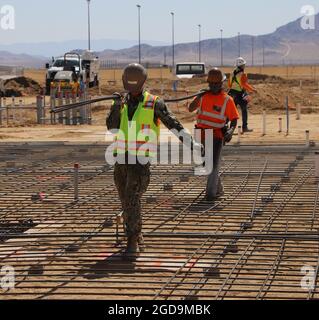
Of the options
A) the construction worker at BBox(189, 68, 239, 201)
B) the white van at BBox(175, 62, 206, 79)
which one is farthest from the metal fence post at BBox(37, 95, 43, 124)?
the white van at BBox(175, 62, 206, 79)

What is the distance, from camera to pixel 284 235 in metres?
7.48

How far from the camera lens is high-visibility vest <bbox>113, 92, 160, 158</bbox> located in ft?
23.6

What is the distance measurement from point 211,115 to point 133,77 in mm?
2672

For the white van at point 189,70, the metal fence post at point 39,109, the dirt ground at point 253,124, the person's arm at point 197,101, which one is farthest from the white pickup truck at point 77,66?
the person's arm at point 197,101

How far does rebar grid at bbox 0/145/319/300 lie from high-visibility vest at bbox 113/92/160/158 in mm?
842

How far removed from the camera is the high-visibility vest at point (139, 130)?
7188 millimetres

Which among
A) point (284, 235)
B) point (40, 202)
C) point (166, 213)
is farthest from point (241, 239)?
point (40, 202)

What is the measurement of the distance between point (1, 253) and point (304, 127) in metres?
15.3

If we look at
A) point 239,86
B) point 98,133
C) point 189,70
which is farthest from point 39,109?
point 189,70

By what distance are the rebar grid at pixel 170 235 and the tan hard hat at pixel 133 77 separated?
1349 millimetres

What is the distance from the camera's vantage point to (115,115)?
7.21 metres

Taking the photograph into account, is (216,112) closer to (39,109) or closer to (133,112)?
(133,112)

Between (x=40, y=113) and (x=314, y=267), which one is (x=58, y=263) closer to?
(x=314, y=267)

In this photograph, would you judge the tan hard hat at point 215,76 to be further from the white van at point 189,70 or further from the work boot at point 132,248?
the white van at point 189,70
